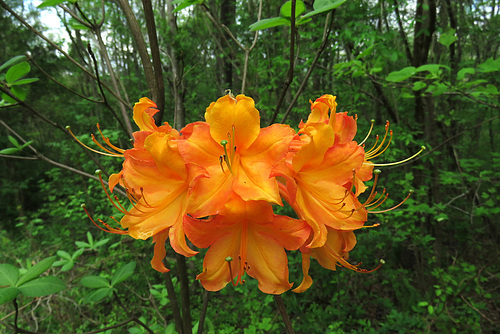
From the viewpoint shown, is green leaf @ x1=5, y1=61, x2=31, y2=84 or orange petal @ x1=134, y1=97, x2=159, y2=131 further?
green leaf @ x1=5, y1=61, x2=31, y2=84

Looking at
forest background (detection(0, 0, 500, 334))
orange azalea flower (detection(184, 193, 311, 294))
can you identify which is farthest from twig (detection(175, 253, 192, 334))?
forest background (detection(0, 0, 500, 334))

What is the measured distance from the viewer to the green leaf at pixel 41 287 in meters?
0.93

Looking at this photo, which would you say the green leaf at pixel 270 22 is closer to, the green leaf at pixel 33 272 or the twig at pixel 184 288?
the twig at pixel 184 288

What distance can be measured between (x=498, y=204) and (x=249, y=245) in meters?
4.26

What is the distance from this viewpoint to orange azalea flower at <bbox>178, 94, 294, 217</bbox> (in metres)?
0.61

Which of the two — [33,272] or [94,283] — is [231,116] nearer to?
[33,272]

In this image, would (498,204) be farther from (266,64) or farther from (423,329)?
(266,64)

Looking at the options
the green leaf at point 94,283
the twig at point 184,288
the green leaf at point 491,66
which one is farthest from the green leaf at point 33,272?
the green leaf at point 491,66

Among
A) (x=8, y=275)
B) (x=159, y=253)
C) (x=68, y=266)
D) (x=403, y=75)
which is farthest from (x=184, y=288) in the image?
(x=403, y=75)

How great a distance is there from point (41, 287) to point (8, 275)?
0.14 meters

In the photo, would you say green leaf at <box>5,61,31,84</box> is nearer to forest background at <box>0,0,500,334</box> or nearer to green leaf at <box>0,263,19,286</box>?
green leaf at <box>0,263,19,286</box>

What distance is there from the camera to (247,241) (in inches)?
27.4

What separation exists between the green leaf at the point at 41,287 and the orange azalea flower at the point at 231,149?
0.74 metres

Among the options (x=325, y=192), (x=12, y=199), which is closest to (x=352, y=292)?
(x=325, y=192)
